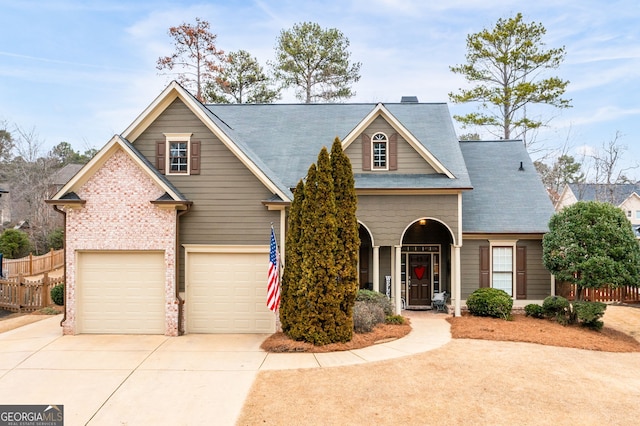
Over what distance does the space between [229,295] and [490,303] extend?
830 cm

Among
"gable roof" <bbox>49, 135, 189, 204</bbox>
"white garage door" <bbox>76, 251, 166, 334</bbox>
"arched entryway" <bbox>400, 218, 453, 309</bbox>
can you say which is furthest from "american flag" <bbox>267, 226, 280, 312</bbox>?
"arched entryway" <bbox>400, 218, 453, 309</bbox>

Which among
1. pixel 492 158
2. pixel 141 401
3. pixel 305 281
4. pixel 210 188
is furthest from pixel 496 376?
pixel 492 158

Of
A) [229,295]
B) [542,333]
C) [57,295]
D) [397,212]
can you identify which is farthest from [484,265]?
[57,295]

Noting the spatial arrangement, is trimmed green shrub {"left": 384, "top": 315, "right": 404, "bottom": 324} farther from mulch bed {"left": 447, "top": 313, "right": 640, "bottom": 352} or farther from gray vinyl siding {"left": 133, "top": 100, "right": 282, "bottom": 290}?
gray vinyl siding {"left": 133, "top": 100, "right": 282, "bottom": 290}

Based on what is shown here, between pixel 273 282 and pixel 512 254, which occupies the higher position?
pixel 512 254

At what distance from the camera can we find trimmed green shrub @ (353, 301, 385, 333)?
11406 mm

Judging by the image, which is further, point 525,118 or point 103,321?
point 525,118

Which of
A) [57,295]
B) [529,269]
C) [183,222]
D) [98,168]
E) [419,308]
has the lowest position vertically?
[419,308]

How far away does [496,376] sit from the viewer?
838 centimetres

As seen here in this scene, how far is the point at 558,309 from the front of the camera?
44.8 ft

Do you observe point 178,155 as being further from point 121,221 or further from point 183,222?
point 121,221

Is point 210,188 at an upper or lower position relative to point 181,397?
upper

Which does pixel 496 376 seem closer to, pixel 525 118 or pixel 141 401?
pixel 141 401

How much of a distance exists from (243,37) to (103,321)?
2554 centimetres
